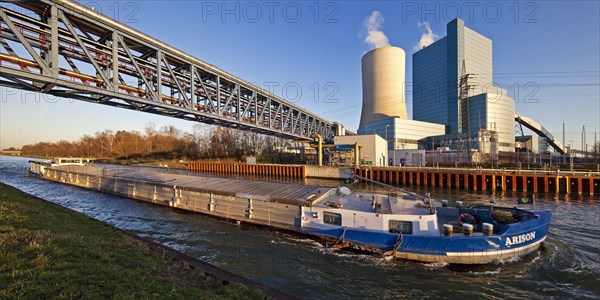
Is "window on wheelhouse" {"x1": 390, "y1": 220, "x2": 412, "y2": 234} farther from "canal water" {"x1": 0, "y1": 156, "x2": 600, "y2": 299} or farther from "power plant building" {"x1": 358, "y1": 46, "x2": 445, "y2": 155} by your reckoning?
"power plant building" {"x1": 358, "y1": 46, "x2": 445, "y2": 155}

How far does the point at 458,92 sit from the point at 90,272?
368 feet

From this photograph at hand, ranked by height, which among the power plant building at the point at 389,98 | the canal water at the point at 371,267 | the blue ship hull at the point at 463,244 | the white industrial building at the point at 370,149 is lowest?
the canal water at the point at 371,267

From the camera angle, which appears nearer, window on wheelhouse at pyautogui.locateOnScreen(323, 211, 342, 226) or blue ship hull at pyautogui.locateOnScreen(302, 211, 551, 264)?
blue ship hull at pyautogui.locateOnScreen(302, 211, 551, 264)

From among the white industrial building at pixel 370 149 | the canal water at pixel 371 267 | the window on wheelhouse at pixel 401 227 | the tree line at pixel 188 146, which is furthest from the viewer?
the tree line at pixel 188 146

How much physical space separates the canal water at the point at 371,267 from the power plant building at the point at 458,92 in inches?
3018

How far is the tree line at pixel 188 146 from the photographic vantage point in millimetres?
85881

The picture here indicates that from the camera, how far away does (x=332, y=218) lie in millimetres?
12141

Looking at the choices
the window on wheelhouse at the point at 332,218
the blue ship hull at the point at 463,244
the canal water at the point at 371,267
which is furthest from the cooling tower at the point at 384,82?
the window on wheelhouse at the point at 332,218

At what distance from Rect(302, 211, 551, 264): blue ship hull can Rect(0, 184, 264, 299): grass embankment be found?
21.3 feet

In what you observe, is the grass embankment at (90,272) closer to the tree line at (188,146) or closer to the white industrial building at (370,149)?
the white industrial building at (370,149)

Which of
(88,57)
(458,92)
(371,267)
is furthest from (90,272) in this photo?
(458,92)

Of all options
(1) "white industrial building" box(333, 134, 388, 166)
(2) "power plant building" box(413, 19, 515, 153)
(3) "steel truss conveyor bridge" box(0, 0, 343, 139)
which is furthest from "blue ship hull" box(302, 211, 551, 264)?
(2) "power plant building" box(413, 19, 515, 153)

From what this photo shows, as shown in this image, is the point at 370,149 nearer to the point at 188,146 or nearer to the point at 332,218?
the point at 332,218

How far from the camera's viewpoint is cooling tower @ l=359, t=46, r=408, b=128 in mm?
86688
